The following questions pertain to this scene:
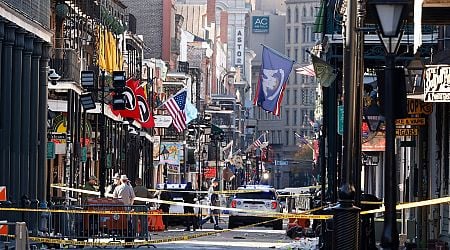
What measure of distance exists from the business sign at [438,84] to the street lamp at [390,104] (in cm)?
52

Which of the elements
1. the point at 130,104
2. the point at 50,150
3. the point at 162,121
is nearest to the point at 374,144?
the point at 50,150

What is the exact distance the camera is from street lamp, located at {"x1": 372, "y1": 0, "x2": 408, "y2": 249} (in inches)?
643

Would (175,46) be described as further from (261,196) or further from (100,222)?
(100,222)

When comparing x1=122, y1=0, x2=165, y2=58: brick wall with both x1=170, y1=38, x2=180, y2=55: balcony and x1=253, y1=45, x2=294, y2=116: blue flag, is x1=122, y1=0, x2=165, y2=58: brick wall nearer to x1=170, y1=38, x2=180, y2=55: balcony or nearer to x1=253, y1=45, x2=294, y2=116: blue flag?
x1=170, y1=38, x2=180, y2=55: balcony

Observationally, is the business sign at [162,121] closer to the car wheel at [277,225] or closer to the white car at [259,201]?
the white car at [259,201]

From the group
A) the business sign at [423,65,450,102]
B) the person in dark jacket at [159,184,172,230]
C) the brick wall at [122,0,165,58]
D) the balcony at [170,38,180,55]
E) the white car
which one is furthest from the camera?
the balcony at [170,38,180,55]

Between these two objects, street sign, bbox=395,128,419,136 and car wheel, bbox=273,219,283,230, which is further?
car wheel, bbox=273,219,283,230

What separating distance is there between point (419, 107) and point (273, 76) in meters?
15.4

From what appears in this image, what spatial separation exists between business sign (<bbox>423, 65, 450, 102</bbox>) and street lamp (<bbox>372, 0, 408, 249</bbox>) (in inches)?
20.4

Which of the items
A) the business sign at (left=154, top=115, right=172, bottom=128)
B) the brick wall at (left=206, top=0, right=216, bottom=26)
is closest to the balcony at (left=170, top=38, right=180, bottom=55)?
the business sign at (left=154, top=115, right=172, bottom=128)

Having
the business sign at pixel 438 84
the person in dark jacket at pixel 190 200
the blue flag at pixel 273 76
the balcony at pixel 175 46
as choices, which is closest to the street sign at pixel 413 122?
the business sign at pixel 438 84

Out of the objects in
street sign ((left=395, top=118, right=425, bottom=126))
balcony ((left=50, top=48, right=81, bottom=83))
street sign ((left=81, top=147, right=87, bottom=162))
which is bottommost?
street sign ((left=81, top=147, right=87, bottom=162))

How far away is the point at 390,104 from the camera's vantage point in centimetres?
1700

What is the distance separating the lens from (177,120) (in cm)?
6806
